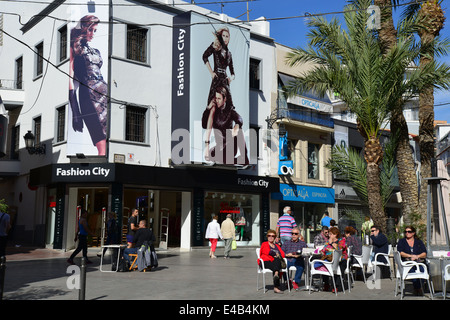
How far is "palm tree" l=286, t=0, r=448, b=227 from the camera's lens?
1510 cm

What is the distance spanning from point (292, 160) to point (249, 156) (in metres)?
4.08

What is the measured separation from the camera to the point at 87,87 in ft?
67.2

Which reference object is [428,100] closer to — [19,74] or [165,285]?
[165,285]

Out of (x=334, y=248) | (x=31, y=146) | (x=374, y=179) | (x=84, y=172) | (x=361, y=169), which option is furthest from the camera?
(x=31, y=146)

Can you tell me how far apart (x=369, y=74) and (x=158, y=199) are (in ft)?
37.2

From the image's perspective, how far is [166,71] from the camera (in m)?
22.5

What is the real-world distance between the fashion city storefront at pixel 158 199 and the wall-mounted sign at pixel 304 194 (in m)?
0.94

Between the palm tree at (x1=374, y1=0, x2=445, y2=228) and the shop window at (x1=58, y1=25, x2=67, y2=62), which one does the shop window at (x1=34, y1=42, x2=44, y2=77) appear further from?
the palm tree at (x1=374, y1=0, x2=445, y2=228)

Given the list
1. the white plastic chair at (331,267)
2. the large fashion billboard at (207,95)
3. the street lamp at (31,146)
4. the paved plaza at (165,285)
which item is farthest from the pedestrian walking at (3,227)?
the street lamp at (31,146)

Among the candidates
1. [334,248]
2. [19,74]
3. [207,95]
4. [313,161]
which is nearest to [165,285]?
[334,248]

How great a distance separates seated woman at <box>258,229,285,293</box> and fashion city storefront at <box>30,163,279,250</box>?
10.0 m

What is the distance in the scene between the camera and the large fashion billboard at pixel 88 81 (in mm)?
20188

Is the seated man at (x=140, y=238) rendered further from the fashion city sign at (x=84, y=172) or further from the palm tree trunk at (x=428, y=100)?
the palm tree trunk at (x=428, y=100)

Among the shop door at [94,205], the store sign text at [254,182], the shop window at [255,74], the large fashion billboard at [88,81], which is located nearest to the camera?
the large fashion billboard at [88,81]
